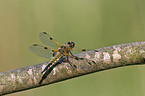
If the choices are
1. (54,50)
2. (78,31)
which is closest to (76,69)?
(54,50)

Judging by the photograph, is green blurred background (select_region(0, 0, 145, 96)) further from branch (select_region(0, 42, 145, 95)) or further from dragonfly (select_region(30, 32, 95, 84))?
branch (select_region(0, 42, 145, 95))

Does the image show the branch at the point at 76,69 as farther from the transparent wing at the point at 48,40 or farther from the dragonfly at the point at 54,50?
the transparent wing at the point at 48,40

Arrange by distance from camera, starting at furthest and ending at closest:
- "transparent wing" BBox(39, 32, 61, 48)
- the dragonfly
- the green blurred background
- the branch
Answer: the green blurred background, "transparent wing" BBox(39, 32, 61, 48), the dragonfly, the branch

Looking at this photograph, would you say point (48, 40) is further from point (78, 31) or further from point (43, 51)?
point (78, 31)

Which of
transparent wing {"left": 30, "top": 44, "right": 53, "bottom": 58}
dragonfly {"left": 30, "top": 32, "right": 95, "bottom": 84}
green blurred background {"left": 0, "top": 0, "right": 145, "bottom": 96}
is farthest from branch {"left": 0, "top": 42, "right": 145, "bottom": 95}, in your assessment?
green blurred background {"left": 0, "top": 0, "right": 145, "bottom": 96}

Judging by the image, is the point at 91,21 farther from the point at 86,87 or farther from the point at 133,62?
the point at 133,62

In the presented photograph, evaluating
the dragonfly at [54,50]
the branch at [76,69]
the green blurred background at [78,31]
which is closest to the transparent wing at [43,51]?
the dragonfly at [54,50]
